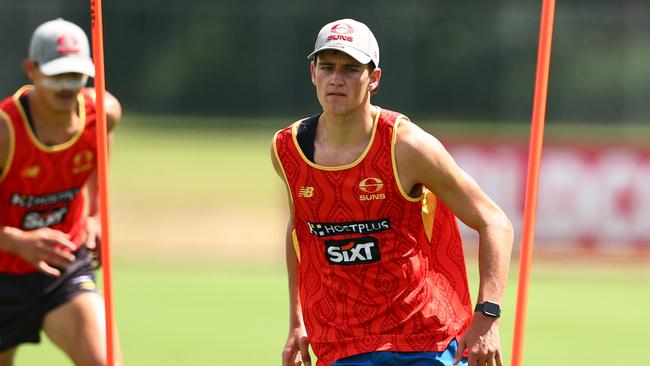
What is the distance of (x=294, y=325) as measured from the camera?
278 inches

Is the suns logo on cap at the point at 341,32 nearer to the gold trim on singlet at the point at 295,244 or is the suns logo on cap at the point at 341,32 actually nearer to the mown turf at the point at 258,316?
the gold trim on singlet at the point at 295,244

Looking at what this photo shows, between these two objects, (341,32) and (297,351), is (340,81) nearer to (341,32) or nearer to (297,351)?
(341,32)

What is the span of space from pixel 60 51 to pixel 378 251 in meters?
2.79

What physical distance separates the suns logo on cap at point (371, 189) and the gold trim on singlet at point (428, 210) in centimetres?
24

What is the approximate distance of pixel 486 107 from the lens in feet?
118

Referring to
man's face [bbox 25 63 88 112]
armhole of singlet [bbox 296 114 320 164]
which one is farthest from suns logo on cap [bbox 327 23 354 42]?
man's face [bbox 25 63 88 112]

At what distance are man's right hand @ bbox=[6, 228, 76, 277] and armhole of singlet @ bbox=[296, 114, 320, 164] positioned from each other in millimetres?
1980

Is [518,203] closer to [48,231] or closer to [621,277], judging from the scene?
[621,277]

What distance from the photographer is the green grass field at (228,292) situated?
12117 millimetres

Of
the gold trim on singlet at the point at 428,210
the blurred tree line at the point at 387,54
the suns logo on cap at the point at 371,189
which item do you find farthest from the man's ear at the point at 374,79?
the blurred tree line at the point at 387,54

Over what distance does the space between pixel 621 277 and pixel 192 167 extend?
46.6 ft

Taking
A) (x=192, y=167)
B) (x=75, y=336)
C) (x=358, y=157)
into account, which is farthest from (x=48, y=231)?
(x=192, y=167)

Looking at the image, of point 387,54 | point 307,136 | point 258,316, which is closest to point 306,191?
point 307,136

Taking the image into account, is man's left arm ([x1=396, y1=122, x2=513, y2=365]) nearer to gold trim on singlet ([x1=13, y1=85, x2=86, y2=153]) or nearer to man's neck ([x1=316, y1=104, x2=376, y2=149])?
man's neck ([x1=316, y1=104, x2=376, y2=149])
